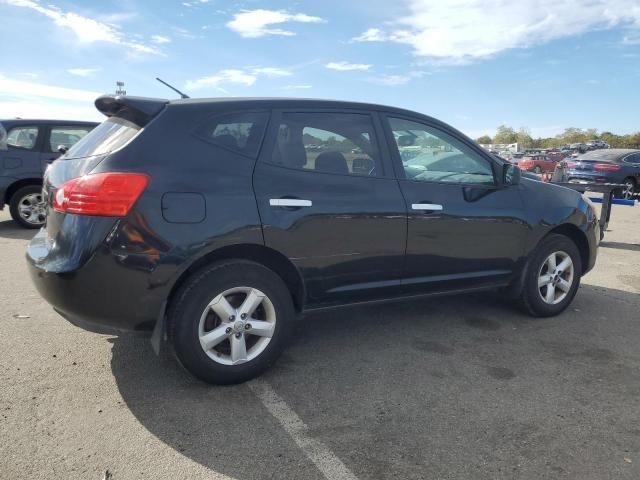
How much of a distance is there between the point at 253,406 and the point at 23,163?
6.97 m

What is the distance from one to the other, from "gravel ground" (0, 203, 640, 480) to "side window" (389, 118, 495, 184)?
1.25 m

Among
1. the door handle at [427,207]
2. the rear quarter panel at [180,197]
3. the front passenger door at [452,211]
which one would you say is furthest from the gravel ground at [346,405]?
the door handle at [427,207]

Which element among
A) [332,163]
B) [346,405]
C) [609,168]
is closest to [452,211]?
[332,163]

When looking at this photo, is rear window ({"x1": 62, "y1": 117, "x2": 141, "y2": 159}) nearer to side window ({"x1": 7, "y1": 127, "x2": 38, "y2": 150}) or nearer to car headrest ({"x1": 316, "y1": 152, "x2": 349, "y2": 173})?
car headrest ({"x1": 316, "y1": 152, "x2": 349, "y2": 173})

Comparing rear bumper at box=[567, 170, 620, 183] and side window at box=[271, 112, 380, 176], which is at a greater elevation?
side window at box=[271, 112, 380, 176]

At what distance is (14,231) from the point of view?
8133 mm

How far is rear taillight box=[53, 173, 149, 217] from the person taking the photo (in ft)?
8.80

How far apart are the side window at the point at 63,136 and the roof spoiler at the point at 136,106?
5.64 m

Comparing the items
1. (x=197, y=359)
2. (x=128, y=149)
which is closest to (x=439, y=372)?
(x=197, y=359)

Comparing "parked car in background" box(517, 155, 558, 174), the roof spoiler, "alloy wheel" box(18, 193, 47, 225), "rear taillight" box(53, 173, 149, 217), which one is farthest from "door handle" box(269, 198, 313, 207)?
"parked car in background" box(517, 155, 558, 174)

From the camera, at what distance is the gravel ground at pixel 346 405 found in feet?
7.91

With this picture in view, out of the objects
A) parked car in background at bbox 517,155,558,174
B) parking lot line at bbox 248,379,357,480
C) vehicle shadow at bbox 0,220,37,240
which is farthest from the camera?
parked car in background at bbox 517,155,558,174

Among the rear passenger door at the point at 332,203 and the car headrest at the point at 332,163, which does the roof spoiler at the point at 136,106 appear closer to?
the rear passenger door at the point at 332,203

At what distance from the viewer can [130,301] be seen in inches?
109
